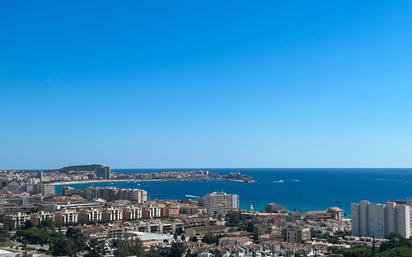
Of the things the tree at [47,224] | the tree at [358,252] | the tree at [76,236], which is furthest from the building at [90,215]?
the tree at [358,252]

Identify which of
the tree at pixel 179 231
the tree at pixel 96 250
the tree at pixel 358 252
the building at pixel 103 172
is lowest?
the tree at pixel 179 231

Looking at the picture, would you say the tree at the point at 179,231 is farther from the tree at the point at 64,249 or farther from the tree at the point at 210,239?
the tree at the point at 64,249

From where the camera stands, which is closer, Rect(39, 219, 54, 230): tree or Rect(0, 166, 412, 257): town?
Rect(0, 166, 412, 257): town

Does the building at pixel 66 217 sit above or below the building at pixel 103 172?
below

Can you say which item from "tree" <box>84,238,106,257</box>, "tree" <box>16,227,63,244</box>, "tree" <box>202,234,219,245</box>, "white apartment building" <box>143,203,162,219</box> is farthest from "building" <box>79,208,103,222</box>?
"tree" <box>84,238,106,257</box>

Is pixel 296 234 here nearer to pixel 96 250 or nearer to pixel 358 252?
pixel 358 252

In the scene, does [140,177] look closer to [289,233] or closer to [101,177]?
[101,177]

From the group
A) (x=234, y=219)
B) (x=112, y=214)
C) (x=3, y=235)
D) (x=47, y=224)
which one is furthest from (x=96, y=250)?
(x=112, y=214)

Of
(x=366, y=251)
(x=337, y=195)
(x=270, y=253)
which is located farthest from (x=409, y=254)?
(x=337, y=195)

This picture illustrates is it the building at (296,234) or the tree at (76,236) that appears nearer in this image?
the tree at (76,236)

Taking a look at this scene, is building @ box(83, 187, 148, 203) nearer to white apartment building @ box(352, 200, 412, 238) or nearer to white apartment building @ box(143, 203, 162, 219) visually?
white apartment building @ box(143, 203, 162, 219)
